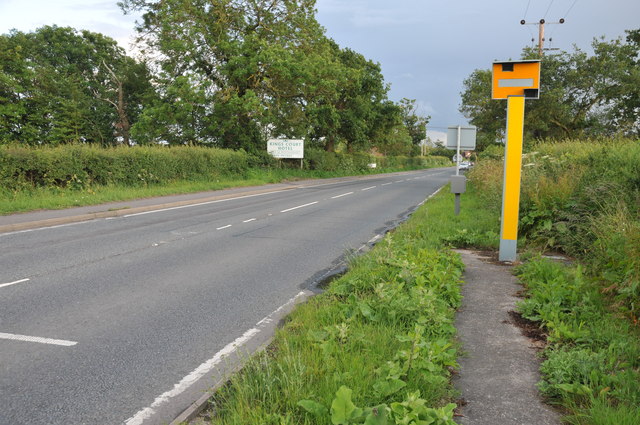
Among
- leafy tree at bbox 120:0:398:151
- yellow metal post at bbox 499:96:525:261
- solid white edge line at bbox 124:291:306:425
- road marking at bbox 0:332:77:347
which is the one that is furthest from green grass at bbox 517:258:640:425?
leafy tree at bbox 120:0:398:151

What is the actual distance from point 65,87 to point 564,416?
47.9 metres

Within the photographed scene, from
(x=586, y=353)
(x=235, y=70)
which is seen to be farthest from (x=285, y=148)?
(x=586, y=353)

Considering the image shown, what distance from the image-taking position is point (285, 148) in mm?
32250

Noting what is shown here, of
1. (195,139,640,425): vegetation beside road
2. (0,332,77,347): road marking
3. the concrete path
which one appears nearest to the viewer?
(195,139,640,425): vegetation beside road

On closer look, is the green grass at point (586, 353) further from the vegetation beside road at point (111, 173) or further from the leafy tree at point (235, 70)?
the leafy tree at point (235, 70)

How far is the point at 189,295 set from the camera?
5.85 meters

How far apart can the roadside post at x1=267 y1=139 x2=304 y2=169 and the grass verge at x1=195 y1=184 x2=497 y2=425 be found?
88.7 ft

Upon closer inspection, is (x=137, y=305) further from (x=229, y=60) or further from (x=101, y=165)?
(x=229, y=60)

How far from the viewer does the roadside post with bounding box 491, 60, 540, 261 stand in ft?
23.8

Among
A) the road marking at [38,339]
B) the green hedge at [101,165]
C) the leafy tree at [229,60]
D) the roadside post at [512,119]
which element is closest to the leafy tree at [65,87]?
the leafy tree at [229,60]

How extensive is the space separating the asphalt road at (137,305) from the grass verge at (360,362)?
545 mm

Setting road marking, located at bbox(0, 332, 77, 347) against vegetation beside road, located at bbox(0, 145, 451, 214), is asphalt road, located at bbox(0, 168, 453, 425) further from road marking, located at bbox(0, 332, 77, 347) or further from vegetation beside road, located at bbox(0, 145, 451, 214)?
vegetation beside road, located at bbox(0, 145, 451, 214)

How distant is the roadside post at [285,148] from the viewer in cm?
3195

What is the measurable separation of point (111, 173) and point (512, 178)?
1557 cm
